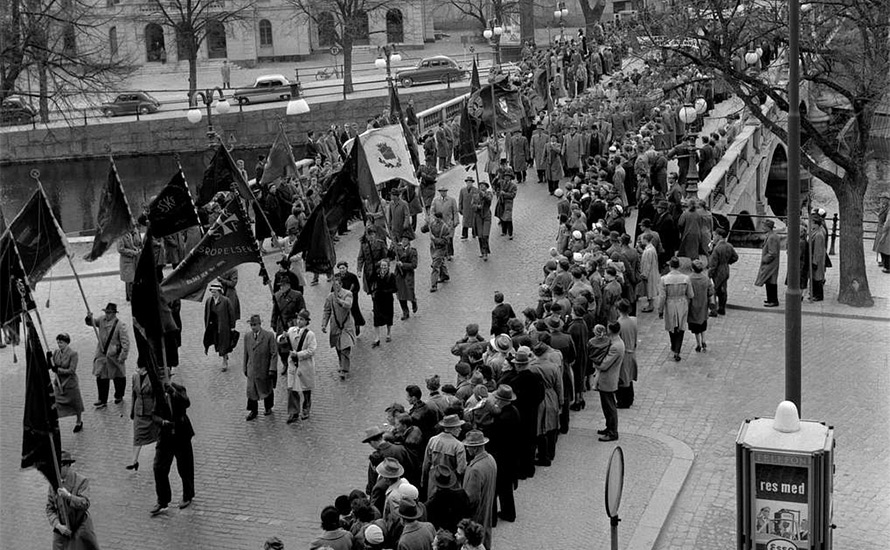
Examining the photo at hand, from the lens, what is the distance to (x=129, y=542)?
14461mm

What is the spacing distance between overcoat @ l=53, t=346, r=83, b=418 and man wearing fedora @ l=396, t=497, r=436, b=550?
7.09 metres

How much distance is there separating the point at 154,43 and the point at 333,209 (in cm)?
5519

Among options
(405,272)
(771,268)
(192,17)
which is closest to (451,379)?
(405,272)

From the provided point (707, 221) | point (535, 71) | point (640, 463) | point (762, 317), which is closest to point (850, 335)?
point (762, 317)

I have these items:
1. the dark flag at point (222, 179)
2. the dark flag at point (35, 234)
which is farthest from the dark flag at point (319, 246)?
the dark flag at point (35, 234)

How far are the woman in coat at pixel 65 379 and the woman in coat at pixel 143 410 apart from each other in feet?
6.38

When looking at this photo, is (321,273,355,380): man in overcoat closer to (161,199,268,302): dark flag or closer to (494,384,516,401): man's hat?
(161,199,268,302): dark flag

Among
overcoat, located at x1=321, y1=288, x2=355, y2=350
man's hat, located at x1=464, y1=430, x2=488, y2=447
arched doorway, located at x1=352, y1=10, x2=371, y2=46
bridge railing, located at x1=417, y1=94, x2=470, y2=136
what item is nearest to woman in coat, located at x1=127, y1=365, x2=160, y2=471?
overcoat, located at x1=321, y1=288, x2=355, y2=350

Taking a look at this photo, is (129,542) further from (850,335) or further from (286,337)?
(850,335)

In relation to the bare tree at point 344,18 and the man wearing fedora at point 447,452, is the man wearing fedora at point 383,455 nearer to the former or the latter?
the man wearing fedora at point 447,452

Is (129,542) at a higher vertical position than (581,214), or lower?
lower

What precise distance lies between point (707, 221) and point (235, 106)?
3550 centimetres

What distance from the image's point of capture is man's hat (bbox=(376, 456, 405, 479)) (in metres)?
12.8

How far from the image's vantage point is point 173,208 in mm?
20234
